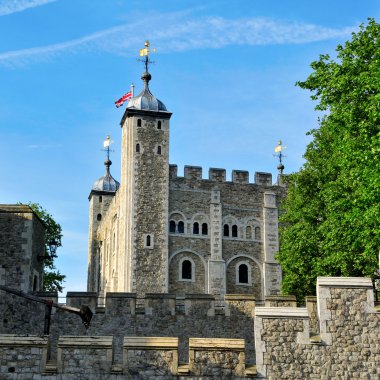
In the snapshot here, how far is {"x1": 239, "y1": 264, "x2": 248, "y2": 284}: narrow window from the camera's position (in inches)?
1987

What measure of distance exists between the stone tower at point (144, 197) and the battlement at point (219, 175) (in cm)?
165

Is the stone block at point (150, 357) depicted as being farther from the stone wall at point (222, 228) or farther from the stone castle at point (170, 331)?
the stone wall at point (222, 228)

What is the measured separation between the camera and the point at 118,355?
18156 mm

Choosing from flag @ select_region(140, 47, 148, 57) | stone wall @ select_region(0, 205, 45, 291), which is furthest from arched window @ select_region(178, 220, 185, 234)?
stone wall @ select_region(0, 205, 45, 291)

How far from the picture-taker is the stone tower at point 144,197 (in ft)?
155

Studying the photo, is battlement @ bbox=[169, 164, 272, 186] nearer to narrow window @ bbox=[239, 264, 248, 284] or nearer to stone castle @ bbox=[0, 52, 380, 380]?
narrow window @ bbox=[239, 264, 248, 284]

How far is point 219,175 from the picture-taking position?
51.6m

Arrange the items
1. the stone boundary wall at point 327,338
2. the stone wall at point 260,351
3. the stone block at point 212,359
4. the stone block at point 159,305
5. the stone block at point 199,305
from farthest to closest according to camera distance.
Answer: the stone block at point 199,305
the stone block at point 159,305
the stone boundary wall at point 327,338
the stone block at point 212,359
the stone wall at point 260,351

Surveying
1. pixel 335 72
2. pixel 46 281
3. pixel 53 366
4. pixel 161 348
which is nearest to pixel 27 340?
pixel 53 366

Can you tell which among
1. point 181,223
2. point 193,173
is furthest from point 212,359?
point 193,173

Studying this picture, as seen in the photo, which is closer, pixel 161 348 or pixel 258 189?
pixel 161 348

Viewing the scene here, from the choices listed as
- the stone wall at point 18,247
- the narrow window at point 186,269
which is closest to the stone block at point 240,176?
the narrow window at point 186,269

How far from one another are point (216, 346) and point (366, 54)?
14048 millimetres

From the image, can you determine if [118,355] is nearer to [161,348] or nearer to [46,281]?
[161,348]
